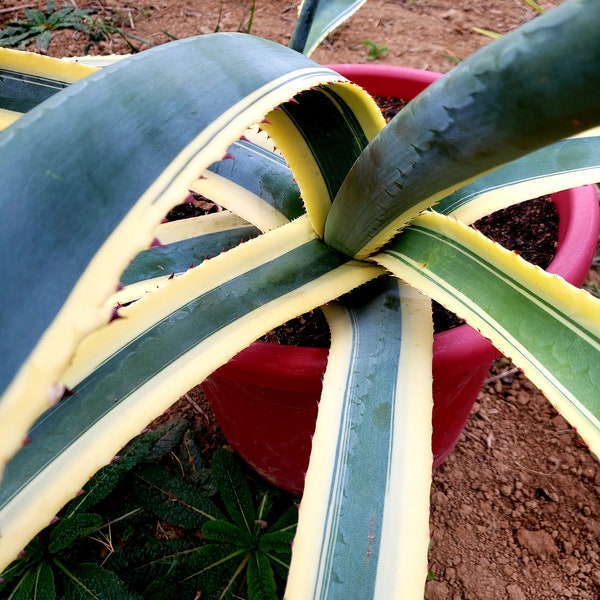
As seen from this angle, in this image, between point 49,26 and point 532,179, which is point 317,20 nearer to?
point 532,179

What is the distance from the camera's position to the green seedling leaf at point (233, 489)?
0.93 meters

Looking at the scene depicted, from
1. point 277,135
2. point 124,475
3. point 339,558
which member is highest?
point 277,135

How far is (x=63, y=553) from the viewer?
3.00 ft

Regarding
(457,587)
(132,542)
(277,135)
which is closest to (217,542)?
(132,542)

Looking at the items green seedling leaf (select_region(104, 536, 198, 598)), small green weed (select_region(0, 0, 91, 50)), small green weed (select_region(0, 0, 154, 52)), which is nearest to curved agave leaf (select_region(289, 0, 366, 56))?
green seedling leaf (select_region(104, 536, 198, 598))

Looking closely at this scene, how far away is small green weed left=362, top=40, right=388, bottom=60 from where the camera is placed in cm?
176

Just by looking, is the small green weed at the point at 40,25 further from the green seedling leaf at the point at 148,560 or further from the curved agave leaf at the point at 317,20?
the green seedling leaf at the point at 148,560

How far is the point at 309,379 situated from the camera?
620 mm

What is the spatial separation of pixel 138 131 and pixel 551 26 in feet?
0.76

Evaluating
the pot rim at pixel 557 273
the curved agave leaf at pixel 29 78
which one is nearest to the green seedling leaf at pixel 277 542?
the pot rim at pixel 557 273

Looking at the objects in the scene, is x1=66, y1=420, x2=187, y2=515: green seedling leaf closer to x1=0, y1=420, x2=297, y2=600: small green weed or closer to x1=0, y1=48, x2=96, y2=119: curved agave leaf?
x1=0, y1=420, x2=297, y2=600: small green weed

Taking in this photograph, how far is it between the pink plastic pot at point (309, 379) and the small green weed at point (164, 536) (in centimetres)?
8

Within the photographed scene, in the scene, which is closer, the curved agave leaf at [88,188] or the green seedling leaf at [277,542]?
the curved agave leaf at [88,188]

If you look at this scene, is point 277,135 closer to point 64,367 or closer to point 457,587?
point 64,367
